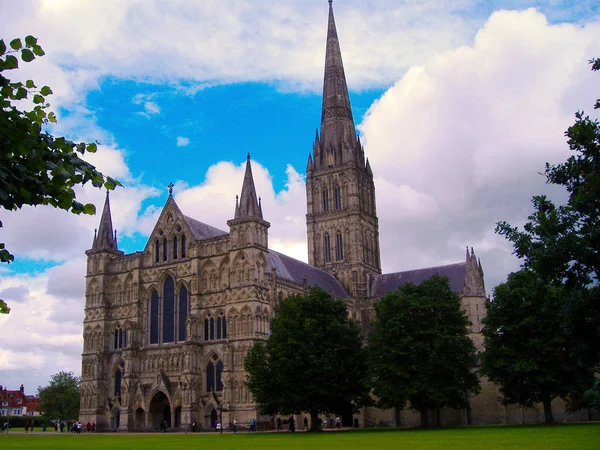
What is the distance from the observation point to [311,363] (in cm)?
5203

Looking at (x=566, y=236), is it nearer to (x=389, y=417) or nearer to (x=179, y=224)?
(x=389, y=417)

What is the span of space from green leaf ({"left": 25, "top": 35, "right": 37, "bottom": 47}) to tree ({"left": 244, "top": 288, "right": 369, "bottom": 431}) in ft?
151

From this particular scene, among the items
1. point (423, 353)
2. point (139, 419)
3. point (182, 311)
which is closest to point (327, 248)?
point (182, 311)

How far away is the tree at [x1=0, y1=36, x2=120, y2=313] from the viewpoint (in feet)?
26.1

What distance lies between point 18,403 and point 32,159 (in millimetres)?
148894

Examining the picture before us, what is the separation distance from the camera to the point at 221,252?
222 feet

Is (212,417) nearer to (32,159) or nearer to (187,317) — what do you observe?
(187,317)

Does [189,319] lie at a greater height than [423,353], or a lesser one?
greater

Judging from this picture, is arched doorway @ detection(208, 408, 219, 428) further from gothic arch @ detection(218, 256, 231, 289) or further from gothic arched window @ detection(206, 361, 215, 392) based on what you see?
gothic arch @ detection(218, 256, 231, 289)

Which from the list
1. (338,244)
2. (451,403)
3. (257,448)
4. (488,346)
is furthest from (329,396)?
(338,244)

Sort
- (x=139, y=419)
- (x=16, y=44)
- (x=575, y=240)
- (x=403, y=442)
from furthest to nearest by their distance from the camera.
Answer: (x=139, y=419) → (x=403, y=442) → (x=575, y=240) → (x=16, y=44)

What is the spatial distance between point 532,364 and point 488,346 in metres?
5.37

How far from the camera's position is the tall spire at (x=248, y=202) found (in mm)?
66812

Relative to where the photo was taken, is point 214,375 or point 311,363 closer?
point 311,363
